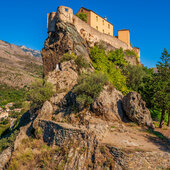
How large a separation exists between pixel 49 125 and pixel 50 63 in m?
11.4

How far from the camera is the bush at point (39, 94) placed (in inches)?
488

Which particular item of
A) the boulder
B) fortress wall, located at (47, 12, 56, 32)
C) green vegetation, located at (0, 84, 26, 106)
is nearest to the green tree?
the boulder

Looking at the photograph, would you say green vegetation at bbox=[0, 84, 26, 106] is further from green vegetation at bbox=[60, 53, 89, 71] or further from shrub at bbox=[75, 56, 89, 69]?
shrub at bbox=[75, 56, 89, 69]

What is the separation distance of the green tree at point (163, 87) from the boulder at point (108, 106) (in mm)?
3116

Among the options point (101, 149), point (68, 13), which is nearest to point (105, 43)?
point (68, 13)

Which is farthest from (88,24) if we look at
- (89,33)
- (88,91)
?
(88,91)

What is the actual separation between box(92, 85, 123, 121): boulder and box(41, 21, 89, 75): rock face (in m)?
8.18

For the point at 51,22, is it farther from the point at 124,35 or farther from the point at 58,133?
the point at 124,35

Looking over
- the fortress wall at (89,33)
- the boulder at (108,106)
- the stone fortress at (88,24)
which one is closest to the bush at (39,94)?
the boulder at (108,106)

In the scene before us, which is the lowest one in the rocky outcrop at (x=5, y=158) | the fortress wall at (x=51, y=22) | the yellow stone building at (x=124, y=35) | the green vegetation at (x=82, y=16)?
the rocky outcrop at (x=5, y=158)

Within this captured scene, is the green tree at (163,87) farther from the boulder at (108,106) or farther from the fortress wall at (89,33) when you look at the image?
the fortress wall at (89,33)

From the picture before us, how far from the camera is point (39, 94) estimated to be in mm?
12445

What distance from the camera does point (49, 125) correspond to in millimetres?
10195

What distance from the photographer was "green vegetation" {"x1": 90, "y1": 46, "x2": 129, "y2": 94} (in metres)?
18.0
